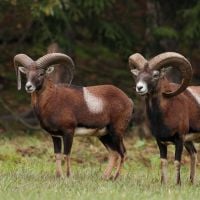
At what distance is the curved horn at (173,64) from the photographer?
46.5 ft

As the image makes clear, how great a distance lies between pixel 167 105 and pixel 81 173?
2.35m

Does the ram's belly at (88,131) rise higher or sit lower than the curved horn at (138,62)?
lower

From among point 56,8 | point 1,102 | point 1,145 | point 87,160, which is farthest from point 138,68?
point 1,102

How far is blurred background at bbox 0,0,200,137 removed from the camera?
24.3 m

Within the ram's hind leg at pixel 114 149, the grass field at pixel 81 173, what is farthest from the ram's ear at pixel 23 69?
the ram's hind leg at pixel 114 149

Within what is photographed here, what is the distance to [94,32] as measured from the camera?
88.4 ft

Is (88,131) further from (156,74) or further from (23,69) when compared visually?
(156,74)

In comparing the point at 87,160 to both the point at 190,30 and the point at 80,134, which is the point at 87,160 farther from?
the point at 190,30

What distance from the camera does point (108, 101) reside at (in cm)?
1546

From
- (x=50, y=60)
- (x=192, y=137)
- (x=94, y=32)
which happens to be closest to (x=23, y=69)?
(x=50, y=60)

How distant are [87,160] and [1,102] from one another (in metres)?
7.04

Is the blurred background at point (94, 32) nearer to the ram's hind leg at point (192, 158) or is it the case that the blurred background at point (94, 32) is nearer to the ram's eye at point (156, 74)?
the ram's hind leg at point (192, 158)

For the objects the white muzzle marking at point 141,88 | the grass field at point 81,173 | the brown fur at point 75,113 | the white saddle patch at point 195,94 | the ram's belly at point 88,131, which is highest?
the white muzzle marking at point 141,88

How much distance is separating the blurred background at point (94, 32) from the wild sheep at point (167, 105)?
7988mm
